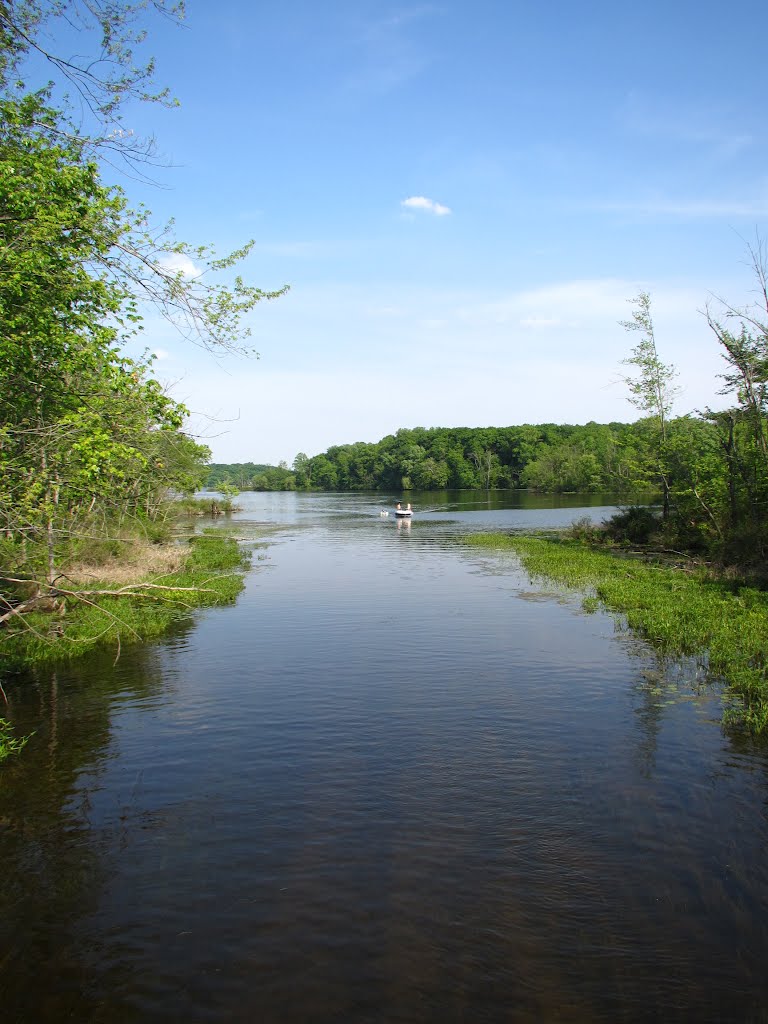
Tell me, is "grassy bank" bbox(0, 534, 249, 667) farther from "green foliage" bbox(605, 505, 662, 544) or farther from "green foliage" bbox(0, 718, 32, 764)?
"green foliage" bbox(605, 505, 662, 544)

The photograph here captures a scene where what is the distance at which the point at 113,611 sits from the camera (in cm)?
2328

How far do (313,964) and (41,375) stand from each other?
11301mm

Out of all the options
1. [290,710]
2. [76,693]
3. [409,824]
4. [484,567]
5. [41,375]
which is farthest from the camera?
[484,567]

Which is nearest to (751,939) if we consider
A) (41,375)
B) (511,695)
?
(511,695)

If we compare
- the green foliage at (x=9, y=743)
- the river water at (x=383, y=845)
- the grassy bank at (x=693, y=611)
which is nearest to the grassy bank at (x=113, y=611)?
the river water at (x=383, y=845)

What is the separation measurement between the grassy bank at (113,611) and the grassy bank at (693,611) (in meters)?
13.0

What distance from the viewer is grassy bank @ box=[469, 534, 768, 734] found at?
15438 millimetres

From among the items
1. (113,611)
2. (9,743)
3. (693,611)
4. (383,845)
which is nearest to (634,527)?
(693,611)

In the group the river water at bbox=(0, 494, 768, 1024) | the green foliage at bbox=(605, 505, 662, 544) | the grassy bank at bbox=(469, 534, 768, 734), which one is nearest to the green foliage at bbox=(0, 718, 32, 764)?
the river water at bbox=(0, 494, 768, 1024)

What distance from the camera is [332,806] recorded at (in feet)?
34.0

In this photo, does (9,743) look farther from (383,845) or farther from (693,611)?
(693,611)

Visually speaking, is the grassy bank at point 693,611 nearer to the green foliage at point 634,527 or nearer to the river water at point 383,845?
the river water at point 383,845

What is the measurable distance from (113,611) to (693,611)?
2003 centimetres

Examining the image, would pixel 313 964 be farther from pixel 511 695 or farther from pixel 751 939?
pixel 511 695
